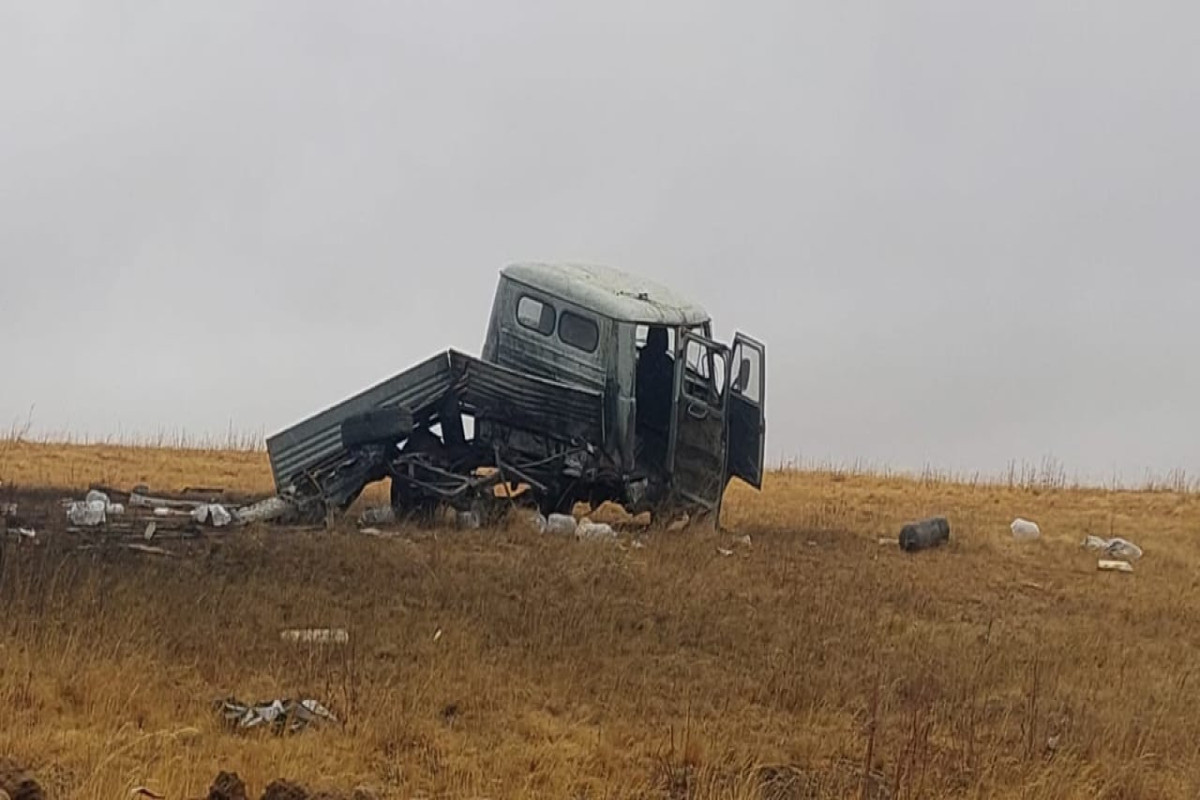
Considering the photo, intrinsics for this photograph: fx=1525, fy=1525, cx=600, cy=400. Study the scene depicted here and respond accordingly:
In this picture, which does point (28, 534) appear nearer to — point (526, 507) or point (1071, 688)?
point (526, 507)

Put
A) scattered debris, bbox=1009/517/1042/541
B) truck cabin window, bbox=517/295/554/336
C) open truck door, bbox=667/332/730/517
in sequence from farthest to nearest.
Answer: scattered debris, bbox=1009/517/1042/541 → truck cabin window, bbox=517/295/554/336 → open truck door, bbox=667/332/730/517

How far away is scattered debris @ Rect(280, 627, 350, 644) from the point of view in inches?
331

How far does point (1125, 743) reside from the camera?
7.78 m

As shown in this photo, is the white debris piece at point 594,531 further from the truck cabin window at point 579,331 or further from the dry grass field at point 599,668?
the truck cabin window at point 579,331

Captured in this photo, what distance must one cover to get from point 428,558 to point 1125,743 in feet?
16.6

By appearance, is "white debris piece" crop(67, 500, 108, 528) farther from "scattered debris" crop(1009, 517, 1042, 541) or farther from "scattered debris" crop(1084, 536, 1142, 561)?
"scattered debris" crop(1084, 536, 1142, 561)

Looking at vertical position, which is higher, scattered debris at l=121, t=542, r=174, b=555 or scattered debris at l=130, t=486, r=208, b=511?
scattered debris at l=130, t=486, r=208, b=511

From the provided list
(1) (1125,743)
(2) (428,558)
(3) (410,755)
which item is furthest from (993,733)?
(2) (428,558)

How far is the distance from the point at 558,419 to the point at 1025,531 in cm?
483

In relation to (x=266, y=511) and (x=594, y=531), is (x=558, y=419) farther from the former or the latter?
(x=266, y=511)

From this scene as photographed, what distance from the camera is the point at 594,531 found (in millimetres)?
12867

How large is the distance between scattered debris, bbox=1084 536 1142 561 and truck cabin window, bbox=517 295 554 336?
5.49m

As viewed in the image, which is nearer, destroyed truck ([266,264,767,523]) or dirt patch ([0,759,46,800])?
dirt patch ([0,759,46,800])

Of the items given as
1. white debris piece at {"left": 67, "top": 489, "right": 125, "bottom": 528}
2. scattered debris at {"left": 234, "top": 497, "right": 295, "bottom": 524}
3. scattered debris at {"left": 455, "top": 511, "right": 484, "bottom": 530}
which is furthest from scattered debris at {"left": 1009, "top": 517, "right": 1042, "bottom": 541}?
white debris piece at {"left": 67, "top": 489, "right": 125, "bottom": 528}
